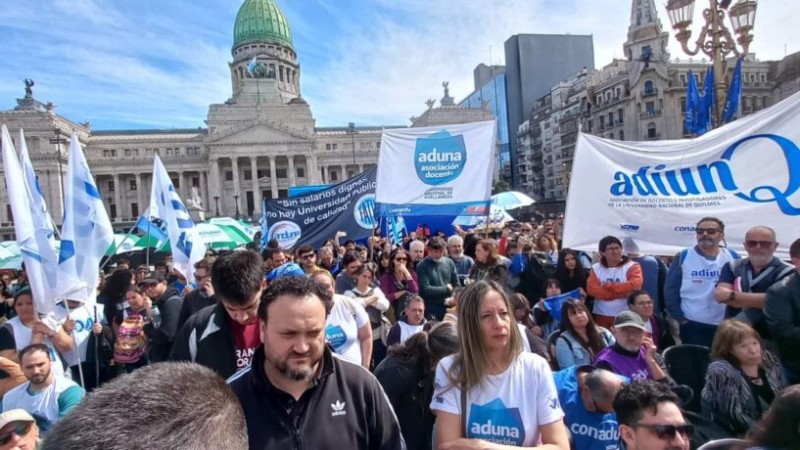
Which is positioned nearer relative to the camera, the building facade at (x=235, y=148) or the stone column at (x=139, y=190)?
the building facade at (x=235, y=148)

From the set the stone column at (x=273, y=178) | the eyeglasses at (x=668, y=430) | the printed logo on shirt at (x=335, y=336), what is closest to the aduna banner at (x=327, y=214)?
the printed logo on shirt at (x=335, y=336)

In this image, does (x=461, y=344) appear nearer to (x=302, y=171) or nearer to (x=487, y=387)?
(x=487, y=387)

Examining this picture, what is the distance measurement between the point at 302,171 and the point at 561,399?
65237 millimetres

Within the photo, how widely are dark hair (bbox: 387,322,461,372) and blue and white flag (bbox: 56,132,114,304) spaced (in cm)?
294

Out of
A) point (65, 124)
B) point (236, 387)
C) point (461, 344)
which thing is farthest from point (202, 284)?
point (65, 124)

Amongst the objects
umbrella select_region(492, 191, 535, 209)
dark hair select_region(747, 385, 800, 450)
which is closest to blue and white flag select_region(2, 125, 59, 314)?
dark hair select_region(747, 385, 800, 450)

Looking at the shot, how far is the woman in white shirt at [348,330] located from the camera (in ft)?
10.9

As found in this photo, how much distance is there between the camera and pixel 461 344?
219cm

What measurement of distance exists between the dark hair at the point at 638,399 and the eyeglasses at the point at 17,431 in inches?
119

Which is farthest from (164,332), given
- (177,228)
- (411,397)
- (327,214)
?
(327,214)

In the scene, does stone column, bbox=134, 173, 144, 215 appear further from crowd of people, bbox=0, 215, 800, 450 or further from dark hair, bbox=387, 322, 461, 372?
dark hair, bbox=387, 322, 461, 372

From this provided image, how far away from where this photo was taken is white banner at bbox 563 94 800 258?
12.9ft

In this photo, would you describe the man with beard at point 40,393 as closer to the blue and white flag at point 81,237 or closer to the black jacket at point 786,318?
the blue and white flag at point 81,237

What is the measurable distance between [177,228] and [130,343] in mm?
2838
